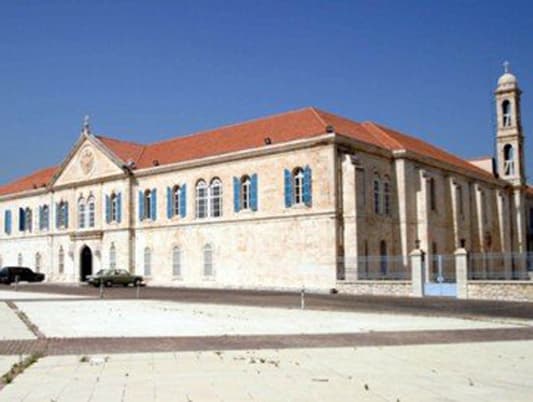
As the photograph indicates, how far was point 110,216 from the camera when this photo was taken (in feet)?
159

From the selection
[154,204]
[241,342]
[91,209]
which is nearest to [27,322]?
[241,342]

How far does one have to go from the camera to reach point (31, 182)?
6028cm

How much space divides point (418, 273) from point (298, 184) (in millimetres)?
9728

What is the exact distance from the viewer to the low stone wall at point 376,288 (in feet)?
99.8

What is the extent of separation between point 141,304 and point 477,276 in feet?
51.3

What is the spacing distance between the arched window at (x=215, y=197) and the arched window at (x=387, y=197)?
395 inches

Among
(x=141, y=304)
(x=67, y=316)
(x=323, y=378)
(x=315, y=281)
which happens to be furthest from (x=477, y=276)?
(x=323, y=378)

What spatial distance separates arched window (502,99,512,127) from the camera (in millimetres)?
53719

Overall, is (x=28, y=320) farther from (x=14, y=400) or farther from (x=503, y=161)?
(x=503, y=161)

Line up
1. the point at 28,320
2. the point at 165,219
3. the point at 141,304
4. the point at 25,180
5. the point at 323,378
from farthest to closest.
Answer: the point at 25,180
the point at 165,219
the point at 141,304
the point at 28,320
the point at 323,378

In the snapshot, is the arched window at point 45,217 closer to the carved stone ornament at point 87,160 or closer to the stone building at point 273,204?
the stone building at point 273,204

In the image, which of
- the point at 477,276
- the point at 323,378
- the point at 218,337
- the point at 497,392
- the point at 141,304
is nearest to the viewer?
the point at 497,392

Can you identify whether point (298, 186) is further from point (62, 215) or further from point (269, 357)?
point (269, 357)

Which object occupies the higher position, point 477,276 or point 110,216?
point 110,216
